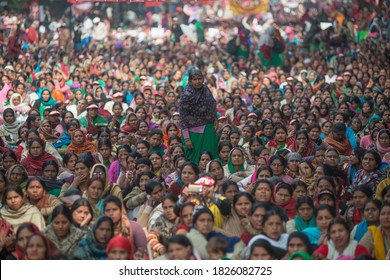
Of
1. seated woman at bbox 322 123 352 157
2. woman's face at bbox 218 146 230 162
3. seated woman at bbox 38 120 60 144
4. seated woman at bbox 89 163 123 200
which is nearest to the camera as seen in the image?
seated woman at bbox 89 163 123 200

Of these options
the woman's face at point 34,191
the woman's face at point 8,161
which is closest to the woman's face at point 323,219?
the woman's face at point 34,191

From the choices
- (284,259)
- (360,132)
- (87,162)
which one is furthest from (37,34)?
(284,259)

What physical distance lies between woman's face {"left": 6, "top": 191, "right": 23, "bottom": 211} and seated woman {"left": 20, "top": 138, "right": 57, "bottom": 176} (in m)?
2.13

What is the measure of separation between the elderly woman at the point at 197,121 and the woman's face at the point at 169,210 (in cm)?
272

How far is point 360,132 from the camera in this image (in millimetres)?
12266

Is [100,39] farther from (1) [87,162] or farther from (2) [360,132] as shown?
(1) [87,162]

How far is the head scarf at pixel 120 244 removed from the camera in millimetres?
6754

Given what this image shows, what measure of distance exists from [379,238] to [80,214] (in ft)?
7.43

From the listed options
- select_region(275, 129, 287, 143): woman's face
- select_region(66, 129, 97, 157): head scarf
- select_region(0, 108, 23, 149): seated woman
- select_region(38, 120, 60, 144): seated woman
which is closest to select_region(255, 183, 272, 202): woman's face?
select_region(275, 129, 287, 143): woman's face

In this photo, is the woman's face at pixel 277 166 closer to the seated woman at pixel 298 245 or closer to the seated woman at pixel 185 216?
the seated woman at pixel 185 216

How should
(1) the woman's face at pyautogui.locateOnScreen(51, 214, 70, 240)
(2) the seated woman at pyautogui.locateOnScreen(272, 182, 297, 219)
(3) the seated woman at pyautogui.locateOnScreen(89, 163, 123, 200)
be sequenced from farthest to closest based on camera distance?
(3) the seated woman at pyautogui.locateOnScreen(89, 163, 123, 200)
(2) the seated woman at pyautogui.locateOnScreen(272, 182, 297, 219)
(1) the woman's face at pyautogui.locateOnScreen(51, 214, 70, 240)

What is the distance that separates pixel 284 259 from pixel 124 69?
44.6 feet

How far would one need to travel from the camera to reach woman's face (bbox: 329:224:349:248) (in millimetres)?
7031

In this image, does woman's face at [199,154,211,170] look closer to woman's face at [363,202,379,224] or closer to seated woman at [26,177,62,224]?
seated woman at [26,177,62,224]
